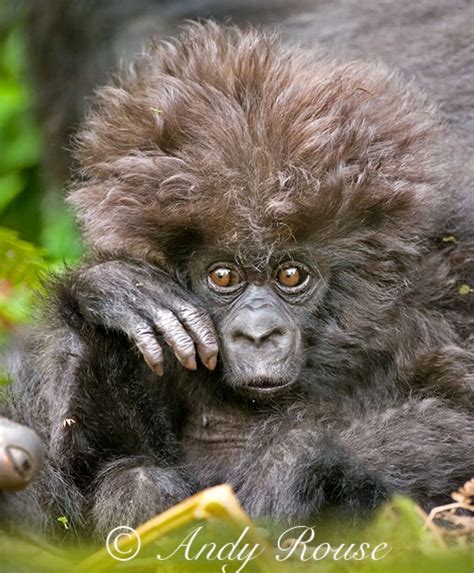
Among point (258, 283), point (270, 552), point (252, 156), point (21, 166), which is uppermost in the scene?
point (252, 156)

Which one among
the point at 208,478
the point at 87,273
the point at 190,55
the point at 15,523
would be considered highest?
the point at 190,55

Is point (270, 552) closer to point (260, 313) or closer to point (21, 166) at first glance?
point (260, 313)

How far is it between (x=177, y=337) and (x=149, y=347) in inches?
3.6

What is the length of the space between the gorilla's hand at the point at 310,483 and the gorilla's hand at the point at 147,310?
0.36 m

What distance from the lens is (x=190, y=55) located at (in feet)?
12.8

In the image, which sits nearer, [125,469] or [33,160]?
[125,469]

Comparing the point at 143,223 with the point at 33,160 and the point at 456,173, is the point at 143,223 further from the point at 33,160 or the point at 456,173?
the point at 33,160

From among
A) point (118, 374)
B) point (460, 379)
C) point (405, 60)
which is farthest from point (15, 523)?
point (405, 60)

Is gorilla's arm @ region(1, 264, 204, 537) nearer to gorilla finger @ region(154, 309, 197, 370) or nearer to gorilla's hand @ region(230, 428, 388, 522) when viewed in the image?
gorilla finger @ region(154, 309, 197, 370)

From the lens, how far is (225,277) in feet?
12.1

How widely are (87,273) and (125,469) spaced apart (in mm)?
648

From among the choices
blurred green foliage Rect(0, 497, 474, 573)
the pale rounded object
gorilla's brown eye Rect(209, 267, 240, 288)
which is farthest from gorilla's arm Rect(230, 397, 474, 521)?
the pale rounded object

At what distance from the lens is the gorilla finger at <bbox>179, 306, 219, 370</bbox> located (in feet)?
11.6

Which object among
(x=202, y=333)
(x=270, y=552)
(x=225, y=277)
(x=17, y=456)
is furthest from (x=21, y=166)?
(x=270, y=552)
